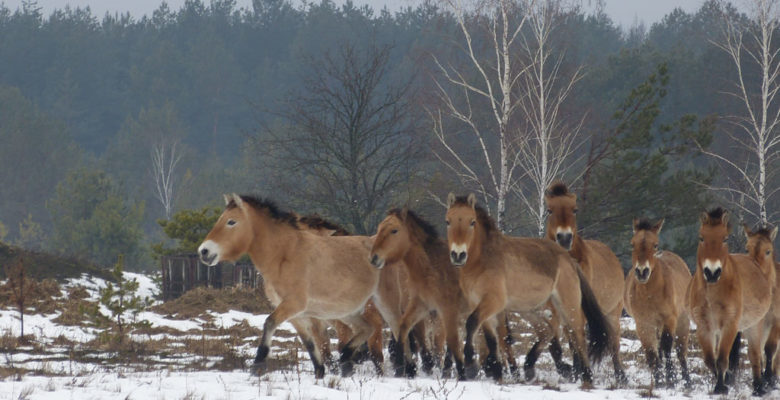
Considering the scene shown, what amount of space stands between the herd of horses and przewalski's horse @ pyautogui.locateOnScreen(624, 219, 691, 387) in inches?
0.6

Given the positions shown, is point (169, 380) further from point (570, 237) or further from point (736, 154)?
point (736, 154)

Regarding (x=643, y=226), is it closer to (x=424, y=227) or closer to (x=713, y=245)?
(x=713, y=245)

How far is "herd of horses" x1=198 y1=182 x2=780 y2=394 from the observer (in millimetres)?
9492

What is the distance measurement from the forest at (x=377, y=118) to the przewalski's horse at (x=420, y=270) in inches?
27.7

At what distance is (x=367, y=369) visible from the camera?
1070 cm

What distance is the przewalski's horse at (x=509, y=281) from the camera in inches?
378

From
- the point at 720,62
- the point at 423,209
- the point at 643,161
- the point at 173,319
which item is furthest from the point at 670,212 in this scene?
the point at 720,62

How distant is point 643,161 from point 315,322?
17252 mm

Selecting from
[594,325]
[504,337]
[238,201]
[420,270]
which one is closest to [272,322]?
[238,201]

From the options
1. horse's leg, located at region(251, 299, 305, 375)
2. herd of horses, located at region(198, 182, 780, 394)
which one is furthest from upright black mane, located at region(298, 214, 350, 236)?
horse's leg, located at region(251, 299, 305, 375)

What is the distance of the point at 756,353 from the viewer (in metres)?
9.74

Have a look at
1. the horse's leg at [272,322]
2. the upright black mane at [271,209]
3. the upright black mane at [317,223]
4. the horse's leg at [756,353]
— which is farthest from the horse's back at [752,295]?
the upright black mane at [317,223]

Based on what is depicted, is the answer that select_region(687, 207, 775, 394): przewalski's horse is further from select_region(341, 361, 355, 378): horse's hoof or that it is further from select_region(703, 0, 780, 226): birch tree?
select_region(703, 0, 780, 226): birch tree

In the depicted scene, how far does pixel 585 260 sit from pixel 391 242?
8.98ft
